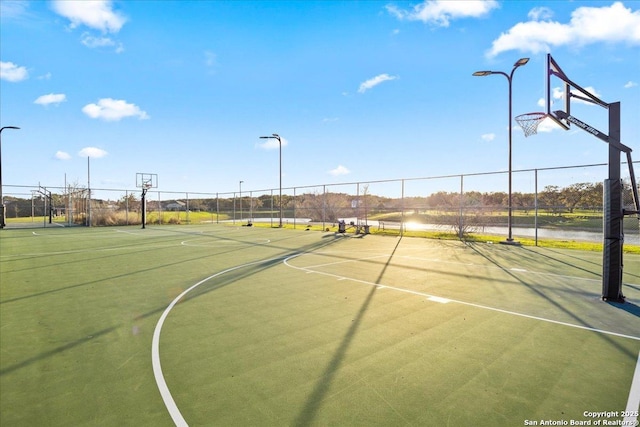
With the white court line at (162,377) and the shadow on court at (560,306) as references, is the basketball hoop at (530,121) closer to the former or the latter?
the shadow on court at (560,306)

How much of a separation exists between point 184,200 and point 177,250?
24179mm

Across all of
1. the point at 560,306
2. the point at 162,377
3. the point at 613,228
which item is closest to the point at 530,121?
the point at 613,228

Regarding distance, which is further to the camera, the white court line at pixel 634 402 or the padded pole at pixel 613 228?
the padded pole at pixel 613 228

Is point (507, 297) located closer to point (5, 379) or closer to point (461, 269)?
point (461, 269)

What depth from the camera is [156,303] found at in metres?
6.31

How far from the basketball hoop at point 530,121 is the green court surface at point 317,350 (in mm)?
3970

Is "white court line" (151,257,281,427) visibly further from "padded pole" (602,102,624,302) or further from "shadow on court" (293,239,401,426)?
"padded pole" (602,102,624,302)

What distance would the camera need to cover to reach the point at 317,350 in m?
4.19

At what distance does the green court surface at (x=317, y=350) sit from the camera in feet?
9.77

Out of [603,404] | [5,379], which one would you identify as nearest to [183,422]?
[5,379]

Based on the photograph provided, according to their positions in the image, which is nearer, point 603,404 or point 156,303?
point 603,404

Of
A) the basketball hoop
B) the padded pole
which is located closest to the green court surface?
the padded pole

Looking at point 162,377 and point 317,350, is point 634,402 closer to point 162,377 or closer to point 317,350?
point 317,350

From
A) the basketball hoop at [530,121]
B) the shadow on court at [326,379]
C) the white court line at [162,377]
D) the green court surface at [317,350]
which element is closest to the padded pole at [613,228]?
the green court surface at [317,350]
